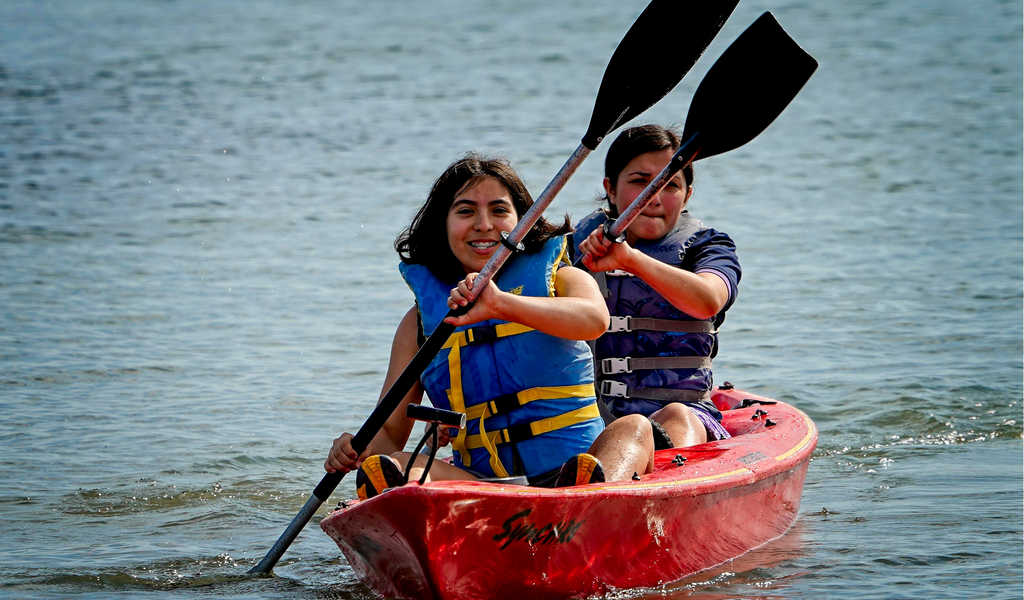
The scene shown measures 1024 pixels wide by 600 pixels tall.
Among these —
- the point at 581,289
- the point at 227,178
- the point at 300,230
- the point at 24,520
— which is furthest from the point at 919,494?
the point at 227,178

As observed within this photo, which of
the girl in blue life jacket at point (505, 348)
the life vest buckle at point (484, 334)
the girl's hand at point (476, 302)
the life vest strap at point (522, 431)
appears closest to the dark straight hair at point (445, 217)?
the girl in blue life jacket at point (505, 348)

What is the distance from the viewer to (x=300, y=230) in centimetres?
1061

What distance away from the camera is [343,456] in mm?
3852

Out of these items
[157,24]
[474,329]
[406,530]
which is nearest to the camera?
[406,530]

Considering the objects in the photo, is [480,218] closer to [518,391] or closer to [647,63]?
[518,391]

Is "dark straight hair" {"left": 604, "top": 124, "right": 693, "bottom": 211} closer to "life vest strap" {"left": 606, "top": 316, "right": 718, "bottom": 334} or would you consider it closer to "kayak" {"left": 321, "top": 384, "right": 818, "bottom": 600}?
"life vest strap" {"left": 606, "top": 316, "right": 718, "bottom": 334}

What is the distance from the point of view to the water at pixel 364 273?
474cm

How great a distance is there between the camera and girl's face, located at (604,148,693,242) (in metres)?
4.62

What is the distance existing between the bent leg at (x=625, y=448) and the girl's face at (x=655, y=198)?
3.01 ft

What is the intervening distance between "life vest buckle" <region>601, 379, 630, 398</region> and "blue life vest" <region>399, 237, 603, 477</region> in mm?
723

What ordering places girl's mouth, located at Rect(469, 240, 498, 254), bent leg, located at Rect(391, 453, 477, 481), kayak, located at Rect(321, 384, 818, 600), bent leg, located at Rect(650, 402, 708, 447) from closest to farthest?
1. kayak, located at Rect(321, 384, 818, 600)
2. bent leg, located at Rect(391, 453, 477, 481)
3. girl's mouth, located at Rect(469, 240, 498, 254)
4. bent leg, located at Rect(650, 402, 708, 447)

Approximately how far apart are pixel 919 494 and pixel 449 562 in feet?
7.83

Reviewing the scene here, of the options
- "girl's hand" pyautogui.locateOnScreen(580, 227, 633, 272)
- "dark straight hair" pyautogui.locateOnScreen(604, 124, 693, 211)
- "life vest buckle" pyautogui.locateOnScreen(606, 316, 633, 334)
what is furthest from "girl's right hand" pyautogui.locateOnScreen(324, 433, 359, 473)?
"dark straight hair" pyautogui.locateOnScreen(604, 124, 693, 211)

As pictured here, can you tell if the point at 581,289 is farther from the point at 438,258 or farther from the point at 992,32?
the point at 992,32
